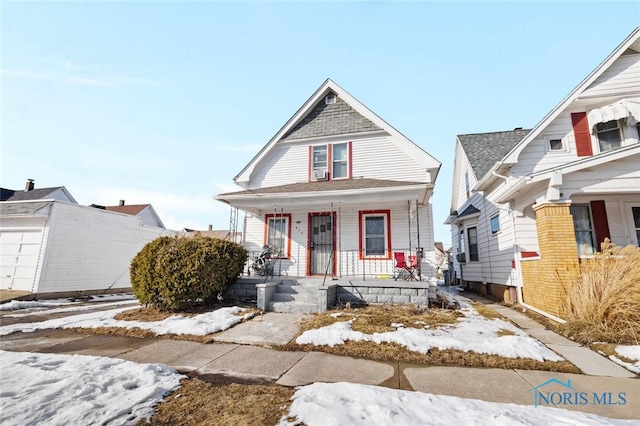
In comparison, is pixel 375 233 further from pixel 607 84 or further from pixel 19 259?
pixel 19 259

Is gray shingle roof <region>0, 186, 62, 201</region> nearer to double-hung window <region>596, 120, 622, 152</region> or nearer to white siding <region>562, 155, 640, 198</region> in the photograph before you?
white siding <region>562, 155, 640, 198</region>

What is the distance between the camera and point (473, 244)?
12961mm

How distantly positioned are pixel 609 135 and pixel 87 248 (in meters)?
21.0

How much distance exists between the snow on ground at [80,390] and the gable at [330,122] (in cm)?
994

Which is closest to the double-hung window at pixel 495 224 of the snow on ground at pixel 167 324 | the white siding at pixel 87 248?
the snow on ground at pixel 167 324

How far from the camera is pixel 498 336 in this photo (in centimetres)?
497

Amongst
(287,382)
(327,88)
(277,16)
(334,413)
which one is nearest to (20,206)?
(277,16)

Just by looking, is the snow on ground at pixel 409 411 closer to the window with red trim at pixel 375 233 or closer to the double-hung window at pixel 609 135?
the window with red trim at pixel 375 233

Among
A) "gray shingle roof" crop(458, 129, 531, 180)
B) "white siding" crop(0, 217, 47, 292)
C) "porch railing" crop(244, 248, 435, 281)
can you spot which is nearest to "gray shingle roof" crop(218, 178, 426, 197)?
"porch railing" crop(244, 248, 435, 281)

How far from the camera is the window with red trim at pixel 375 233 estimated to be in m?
9.91

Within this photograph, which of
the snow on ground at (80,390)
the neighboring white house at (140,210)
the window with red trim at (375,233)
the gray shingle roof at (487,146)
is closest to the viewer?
the snow on ground at (80,390)

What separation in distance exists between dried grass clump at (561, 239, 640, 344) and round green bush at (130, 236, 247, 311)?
810cm

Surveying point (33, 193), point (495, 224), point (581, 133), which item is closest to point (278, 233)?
point (495, 224)

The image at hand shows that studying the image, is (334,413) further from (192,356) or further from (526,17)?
(526,17)
